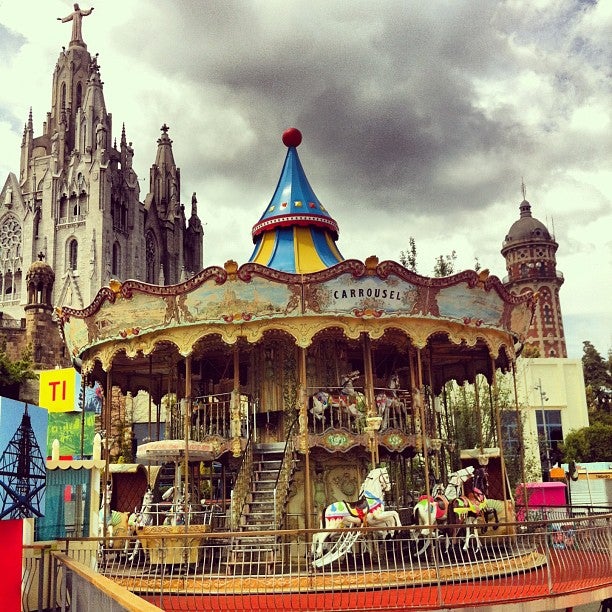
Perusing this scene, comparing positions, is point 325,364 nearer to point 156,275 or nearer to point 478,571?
point 478,571

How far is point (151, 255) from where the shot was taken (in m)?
89.7

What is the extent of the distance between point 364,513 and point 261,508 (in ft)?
8.82

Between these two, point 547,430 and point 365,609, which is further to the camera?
point 547,430

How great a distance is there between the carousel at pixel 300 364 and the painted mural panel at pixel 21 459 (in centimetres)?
478

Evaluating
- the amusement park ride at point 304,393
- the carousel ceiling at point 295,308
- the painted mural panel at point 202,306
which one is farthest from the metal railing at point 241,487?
the painted mural panel at point 202,306

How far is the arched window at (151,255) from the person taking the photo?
88.7 metres

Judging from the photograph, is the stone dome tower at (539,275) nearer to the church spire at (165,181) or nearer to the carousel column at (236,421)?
the church spire at (165,181)

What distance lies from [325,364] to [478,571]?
21.3 ft

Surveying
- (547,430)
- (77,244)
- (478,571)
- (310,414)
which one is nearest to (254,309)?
(310,414)

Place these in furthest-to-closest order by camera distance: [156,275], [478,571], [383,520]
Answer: [156,275] → [383,520] → [478,571]

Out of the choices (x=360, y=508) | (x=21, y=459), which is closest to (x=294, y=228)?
(x=360, y=508)

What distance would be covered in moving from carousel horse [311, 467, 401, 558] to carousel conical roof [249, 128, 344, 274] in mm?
6114

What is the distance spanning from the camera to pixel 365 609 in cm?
984

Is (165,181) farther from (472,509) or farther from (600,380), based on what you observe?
(472,509)
